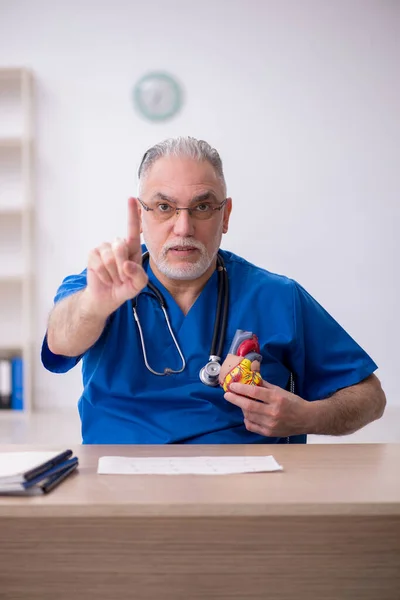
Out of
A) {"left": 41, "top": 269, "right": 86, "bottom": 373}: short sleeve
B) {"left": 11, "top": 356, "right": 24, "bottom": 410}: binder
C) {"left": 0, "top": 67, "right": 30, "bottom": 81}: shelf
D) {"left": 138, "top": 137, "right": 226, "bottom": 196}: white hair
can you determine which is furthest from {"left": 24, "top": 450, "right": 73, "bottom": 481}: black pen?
{"left": 0, "top": 67, "right": 30, "bottom": 81}: shelf

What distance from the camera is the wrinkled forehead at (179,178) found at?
5.33 feet

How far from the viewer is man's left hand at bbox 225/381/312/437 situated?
52.2 inches

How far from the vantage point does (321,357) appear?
164cm

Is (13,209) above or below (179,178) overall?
below

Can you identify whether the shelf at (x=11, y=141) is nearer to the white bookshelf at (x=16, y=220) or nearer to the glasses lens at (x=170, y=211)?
the white bookshelf at (x=16, y=220)

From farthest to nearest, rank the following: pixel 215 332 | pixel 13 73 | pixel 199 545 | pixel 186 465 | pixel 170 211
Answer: pixel 13 73
pixel 170 211
pixel 215 332
pixel 186 465
pixel 199 545

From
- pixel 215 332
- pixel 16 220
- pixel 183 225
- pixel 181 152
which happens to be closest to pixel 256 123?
pixel 16 220

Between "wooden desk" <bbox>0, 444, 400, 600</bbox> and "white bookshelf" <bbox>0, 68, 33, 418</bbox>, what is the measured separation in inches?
148

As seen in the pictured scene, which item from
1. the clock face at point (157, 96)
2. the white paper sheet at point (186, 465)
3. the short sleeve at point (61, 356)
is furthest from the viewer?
the clock face at point (157, 96)

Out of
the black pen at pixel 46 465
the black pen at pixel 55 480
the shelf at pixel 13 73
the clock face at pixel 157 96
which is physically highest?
the shelf at pixel 13 73

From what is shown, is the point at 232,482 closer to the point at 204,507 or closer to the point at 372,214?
the point at 204,507

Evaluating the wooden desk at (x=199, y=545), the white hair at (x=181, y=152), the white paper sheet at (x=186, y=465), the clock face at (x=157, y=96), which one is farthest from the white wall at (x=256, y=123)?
the wooden desk at (x=199, y=545)

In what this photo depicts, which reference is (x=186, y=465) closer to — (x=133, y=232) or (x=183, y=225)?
(x=133, y=232)

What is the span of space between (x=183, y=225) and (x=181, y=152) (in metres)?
0.19
